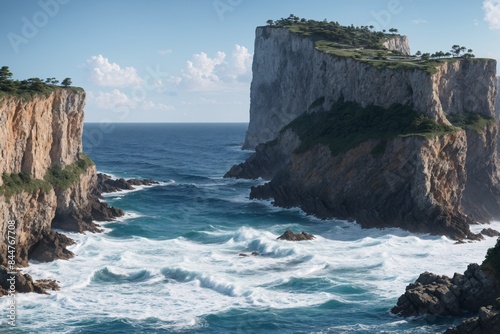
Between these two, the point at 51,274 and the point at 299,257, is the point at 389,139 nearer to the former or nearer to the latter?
the point at 299,257

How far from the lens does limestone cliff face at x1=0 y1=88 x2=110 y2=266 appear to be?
216 ft

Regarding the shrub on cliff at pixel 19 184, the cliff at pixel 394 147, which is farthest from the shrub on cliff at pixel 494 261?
the shrub on cliff at pixel 19 184

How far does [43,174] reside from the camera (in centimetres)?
7606

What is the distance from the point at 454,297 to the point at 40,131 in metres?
45.7

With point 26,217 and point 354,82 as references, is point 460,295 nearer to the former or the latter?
point 26,217

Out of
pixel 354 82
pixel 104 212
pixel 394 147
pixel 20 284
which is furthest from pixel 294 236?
pixel 354 82

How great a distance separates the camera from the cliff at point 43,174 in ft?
216

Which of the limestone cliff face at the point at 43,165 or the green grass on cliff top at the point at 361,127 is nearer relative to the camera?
the limestone cliff face at the point at 43,165

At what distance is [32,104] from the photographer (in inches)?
2857

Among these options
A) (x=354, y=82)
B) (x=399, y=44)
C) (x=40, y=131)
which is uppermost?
(x=399, y=44)

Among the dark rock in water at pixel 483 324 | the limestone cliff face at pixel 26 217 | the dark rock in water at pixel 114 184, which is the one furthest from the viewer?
the dark rock in water at pixel 114 184

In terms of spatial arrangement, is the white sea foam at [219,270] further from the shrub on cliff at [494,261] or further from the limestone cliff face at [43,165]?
the shrub on cliff at [494,261]

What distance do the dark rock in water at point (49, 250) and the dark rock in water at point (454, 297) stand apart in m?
33.3

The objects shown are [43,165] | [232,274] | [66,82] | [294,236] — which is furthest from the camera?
[66,82]
